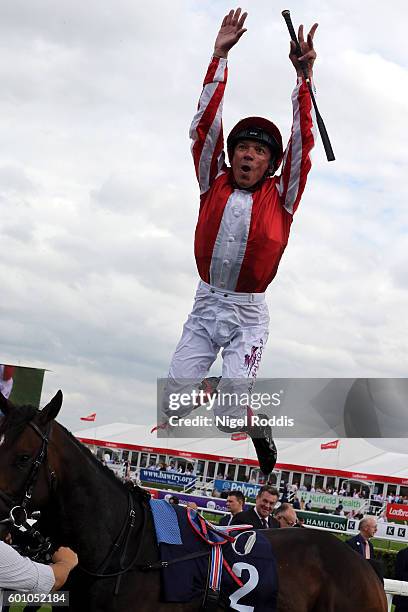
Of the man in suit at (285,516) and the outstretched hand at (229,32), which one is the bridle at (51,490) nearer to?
the outstretched hand at (229,32)

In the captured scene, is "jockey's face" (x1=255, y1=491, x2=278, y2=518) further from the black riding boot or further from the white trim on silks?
the white trim on silks

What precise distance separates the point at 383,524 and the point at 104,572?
1549 cm

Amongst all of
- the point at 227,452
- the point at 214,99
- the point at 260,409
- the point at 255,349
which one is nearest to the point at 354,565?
the point at 260,409

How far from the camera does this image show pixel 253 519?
745cm

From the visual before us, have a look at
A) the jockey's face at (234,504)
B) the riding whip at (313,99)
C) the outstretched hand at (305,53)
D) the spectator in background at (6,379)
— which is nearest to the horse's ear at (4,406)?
the riding whip at (313,99)

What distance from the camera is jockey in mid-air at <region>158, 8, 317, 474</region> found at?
4766 mm

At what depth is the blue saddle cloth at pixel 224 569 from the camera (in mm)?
4473

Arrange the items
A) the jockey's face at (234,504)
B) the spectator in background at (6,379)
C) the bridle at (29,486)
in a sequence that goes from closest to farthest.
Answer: the bridle at (29,486)
the jockey's face at (234,504)
the spectator in background at (6,379)

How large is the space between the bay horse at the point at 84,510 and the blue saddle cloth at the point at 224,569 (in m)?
0.06

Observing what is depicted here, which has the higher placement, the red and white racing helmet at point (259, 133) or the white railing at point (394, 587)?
the red and white racing helmet at point (259, 133)

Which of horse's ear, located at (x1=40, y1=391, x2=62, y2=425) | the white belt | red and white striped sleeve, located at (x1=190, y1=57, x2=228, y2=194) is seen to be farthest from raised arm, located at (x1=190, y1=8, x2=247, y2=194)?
horse's ear, located at (x1=40, y1=391, x2=62, y2=425)

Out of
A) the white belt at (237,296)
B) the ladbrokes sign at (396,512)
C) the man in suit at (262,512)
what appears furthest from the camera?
the ladbrokes sign at (396,512)

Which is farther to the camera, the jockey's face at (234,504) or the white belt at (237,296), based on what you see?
the jockey's face at (234,504)

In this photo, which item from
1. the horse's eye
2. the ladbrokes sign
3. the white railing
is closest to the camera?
the horse's eye
